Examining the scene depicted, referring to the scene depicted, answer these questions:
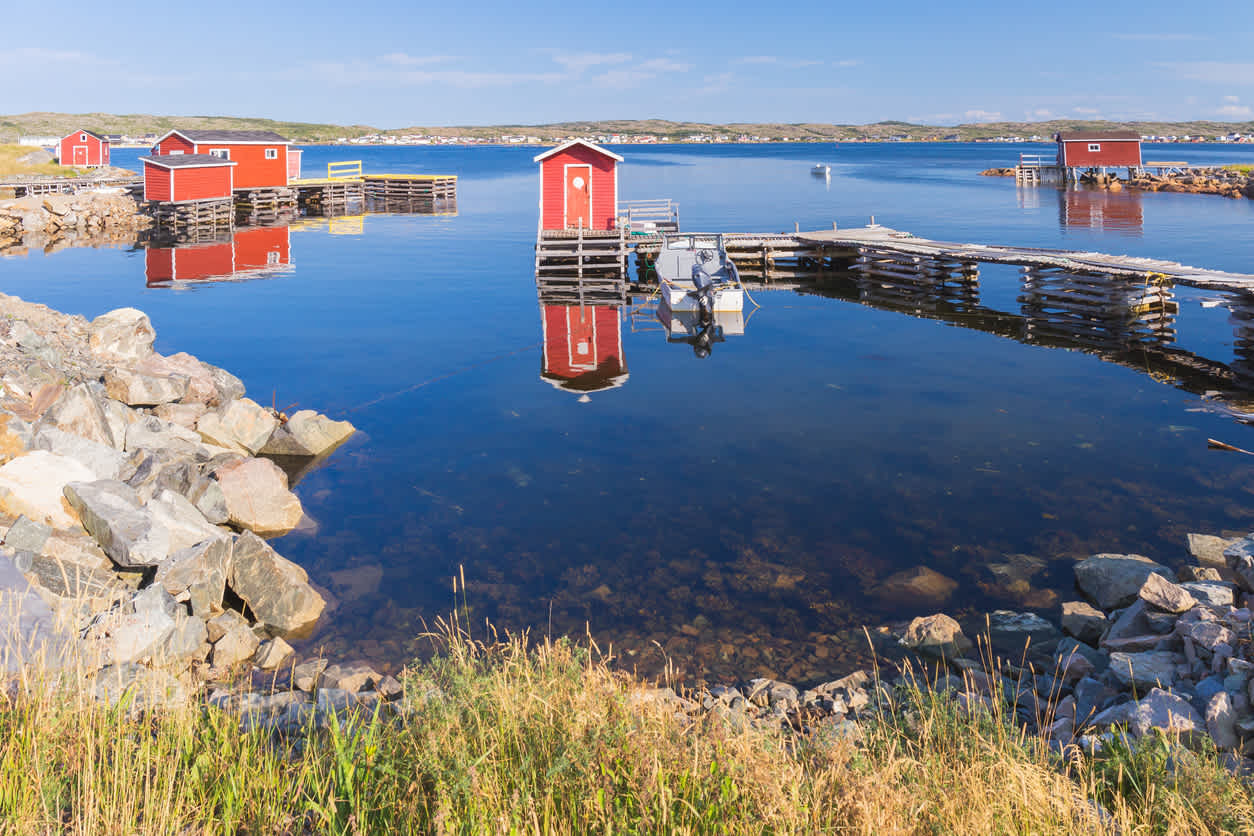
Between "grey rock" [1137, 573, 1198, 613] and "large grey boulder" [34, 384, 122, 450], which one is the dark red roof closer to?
"grey rock" [1137, 573, 1198, 613]

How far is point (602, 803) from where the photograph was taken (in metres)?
4.25

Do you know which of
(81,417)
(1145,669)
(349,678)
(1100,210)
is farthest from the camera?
(1100,210)

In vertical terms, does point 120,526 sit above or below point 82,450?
below

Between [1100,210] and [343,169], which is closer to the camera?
[1100,210]

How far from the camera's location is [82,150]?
84.4m

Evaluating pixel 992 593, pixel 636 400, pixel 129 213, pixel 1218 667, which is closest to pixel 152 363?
pixel 636 400

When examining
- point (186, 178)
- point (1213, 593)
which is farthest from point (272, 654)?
point (186, 178)

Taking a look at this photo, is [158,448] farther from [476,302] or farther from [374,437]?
[476,302]

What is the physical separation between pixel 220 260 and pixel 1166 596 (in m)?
42.5

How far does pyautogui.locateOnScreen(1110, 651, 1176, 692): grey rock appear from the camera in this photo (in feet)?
24.0

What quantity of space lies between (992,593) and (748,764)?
24.6ft

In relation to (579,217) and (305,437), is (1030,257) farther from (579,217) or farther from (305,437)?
(305,437)

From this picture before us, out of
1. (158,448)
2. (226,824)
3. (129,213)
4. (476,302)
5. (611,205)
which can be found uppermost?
(129,213)

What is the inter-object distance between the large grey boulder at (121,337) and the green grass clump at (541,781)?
13.9 m
